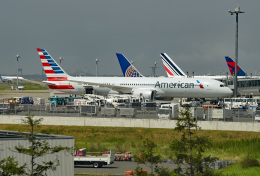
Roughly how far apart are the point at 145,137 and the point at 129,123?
4251 mm

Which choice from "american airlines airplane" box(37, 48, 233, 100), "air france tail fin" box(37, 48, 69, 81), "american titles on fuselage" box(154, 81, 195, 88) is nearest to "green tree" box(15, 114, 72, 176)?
"american airlines airplane" box(37, 48, 233, 100)

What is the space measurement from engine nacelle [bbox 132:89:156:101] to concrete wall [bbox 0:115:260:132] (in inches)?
1083

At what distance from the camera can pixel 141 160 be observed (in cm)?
3131

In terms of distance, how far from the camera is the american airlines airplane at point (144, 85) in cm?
8662

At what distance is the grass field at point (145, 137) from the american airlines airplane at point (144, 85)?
97.1 ft

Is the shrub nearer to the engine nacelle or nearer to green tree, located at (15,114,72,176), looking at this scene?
green tree, located at (15,114,72,176)

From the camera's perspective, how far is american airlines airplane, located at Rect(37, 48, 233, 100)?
86.6m

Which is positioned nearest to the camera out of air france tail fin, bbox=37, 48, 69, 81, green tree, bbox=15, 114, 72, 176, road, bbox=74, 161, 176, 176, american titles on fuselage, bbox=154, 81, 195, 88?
green tree, bbox=15, 114, 72, 176

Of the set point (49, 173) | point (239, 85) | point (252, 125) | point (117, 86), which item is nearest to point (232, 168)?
point (252, 125)

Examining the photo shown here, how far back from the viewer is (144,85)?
90.2 meters

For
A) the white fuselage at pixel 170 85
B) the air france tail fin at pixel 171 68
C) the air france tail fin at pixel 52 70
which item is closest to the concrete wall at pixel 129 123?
the white fuselage at pixel 170 85

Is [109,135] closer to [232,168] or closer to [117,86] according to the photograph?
[232,168]

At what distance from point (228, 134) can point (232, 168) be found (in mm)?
11862

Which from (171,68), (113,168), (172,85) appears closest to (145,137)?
(113,168)
